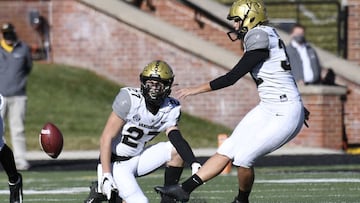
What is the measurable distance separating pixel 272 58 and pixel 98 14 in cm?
992

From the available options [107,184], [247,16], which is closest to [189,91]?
[247,16]

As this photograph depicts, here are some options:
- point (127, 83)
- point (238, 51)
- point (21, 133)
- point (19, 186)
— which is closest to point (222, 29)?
point (238, 51)

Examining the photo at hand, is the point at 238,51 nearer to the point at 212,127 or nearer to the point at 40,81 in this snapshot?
the point at 212,127

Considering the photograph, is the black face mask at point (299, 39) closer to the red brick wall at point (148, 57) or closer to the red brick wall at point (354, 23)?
the red brick wall at point (148, 57)

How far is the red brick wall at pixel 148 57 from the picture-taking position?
17.4 meters

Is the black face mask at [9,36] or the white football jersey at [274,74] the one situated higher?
the white football jersey at [274,74]

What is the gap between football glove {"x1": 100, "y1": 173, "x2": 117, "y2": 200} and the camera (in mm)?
8766

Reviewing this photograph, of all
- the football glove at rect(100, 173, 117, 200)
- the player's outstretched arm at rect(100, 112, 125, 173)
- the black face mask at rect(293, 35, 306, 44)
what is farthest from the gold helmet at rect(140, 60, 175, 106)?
the black face mask at rect(293, 35, 306, 44)

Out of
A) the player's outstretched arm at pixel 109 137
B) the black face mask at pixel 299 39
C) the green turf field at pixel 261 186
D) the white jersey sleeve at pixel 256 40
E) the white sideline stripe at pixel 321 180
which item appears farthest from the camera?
the black face mask at pixel 299 39

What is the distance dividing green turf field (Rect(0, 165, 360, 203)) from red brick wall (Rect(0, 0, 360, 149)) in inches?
140

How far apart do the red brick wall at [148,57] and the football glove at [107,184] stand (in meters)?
8.69

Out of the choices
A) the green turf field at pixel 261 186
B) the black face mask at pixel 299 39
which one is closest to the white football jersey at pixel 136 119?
the green turf field at pixel 261 186

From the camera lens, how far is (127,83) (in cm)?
1889

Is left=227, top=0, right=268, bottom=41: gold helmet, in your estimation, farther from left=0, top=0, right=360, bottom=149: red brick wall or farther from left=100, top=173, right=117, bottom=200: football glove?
left=0, top=0, right=360, bottom=149: red brick wall
